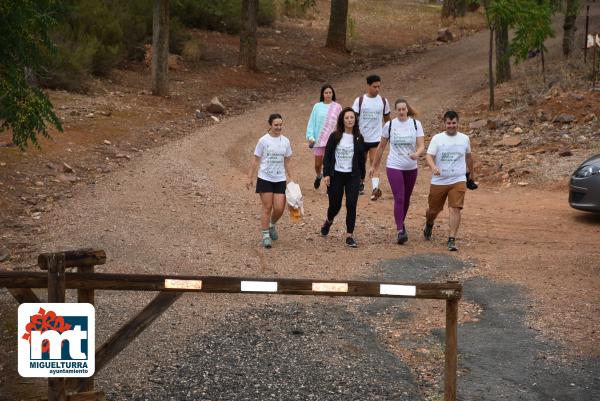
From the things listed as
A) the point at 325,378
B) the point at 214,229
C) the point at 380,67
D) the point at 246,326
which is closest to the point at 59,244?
the point at 214,229

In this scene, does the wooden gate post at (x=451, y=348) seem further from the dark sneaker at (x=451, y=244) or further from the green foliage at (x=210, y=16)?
the green foliage at (x=210, y=16)

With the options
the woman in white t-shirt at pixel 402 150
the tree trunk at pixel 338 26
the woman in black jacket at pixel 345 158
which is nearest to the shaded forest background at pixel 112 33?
the tree trunk at pixel 338 26

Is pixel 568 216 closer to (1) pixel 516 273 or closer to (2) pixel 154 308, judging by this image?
(1) pixel 516 273

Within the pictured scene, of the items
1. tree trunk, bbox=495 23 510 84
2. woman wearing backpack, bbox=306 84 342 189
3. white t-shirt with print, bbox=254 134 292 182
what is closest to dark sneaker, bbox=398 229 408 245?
white t-shirt with print, bbox=254 134 292 182

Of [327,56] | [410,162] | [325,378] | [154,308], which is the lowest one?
[325,378]

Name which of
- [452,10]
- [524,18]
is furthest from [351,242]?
[452,10]

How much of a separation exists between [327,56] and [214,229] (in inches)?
798

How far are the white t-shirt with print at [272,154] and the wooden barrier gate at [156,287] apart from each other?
217 inches

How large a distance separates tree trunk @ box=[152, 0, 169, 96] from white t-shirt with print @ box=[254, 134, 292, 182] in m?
12.0

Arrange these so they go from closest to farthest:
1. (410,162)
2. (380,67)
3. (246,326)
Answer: (246,326) → (410,162) → (380,67)

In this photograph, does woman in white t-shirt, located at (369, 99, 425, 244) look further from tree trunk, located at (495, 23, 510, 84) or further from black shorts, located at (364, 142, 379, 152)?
tree trunk, located at (495, 23, 510, 84)

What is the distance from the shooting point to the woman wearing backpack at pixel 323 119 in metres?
14.6

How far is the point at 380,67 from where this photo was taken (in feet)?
106

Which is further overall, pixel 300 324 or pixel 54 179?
pixel 54 179
